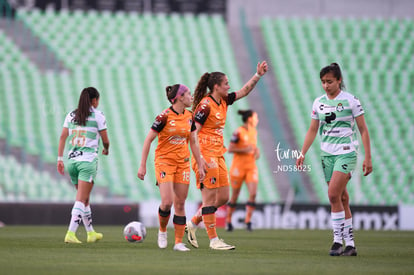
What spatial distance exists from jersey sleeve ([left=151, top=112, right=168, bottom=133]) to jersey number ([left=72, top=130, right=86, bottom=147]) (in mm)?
1844

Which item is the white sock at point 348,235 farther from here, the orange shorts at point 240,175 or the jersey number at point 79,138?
the orange shorts at point 240,175

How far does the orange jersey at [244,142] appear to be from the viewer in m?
16.5

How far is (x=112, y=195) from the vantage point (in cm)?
2177

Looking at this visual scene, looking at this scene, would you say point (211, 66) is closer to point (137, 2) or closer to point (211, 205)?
point (137, 2)

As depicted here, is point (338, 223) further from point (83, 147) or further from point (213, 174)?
point (83, 147)

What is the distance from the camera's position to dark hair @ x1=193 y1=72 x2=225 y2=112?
394 inches

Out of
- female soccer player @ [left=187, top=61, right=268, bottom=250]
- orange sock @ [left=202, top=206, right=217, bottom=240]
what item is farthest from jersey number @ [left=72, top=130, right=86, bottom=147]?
orange sock @ [left=202, top=206, right=217, bottom=240]

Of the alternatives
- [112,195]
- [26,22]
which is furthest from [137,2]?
[112,195]

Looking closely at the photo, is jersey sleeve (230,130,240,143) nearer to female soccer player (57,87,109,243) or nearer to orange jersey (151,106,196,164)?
female soccer player (57,87,109,243)

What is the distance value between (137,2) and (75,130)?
1797 centimetres

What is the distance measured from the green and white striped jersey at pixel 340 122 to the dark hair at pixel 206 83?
154 centimetres

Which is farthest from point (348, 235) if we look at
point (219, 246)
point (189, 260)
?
point (189, 260)

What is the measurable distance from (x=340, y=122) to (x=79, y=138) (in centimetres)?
406

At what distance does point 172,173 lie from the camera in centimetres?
970
